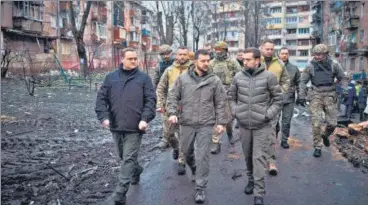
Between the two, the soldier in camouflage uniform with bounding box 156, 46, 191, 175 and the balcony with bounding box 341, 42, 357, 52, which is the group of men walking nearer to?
the soldier in camouflage uniform with bounding box 156, 46, 191, 175

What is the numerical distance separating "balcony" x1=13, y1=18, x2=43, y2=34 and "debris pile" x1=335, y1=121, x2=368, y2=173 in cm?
3003

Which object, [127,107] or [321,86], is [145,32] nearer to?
[321,86]

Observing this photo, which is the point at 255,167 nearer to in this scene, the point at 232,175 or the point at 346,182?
the point at 232,175

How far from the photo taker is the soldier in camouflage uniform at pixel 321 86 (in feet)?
25.7

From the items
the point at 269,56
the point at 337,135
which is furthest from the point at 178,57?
the point at 337,135

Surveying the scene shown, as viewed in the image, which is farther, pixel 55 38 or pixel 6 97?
pixel 55 38

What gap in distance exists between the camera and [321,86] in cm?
787

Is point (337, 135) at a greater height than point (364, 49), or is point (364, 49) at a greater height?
point (364, 49)

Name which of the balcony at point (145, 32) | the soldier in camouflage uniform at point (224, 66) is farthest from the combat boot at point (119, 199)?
the balcony at point (145, 32)

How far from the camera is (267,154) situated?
545 cm

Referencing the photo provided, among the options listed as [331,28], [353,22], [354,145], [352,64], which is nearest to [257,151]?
[354,145]

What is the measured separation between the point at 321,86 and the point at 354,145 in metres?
2.04

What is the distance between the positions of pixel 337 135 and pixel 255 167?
5.50 metres

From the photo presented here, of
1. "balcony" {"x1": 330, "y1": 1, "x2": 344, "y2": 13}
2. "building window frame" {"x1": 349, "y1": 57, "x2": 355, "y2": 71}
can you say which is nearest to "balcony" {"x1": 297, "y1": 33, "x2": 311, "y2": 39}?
"balcony" {"x1": 330, "y1": 1, "x2": 344, "y2": 13}
